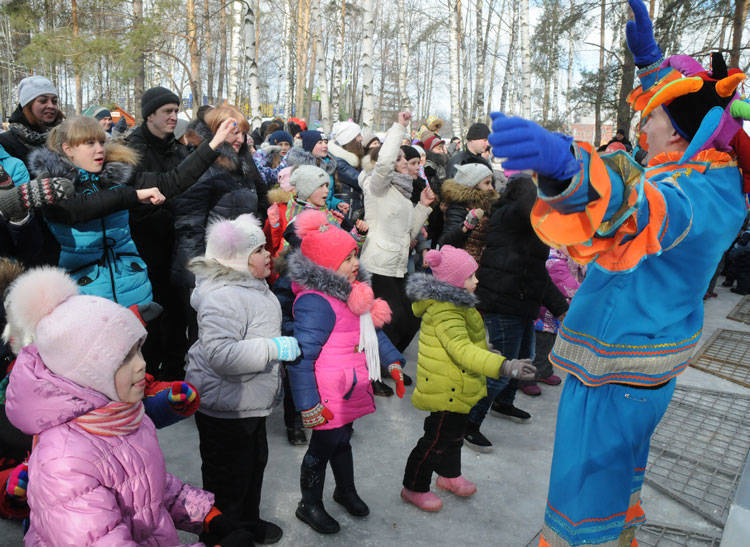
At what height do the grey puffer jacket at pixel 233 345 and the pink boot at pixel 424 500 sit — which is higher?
the grey puffer jacket at pixel 233 345

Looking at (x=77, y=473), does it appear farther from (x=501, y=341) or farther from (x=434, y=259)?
(x=501, y=341)

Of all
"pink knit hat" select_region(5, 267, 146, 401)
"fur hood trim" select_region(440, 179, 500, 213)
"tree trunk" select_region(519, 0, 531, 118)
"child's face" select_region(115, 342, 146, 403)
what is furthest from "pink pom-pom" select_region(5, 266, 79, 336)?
"tree trunk" select_region(519, 0, 531, 118)

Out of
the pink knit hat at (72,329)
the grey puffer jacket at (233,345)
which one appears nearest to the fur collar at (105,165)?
the grey puffer jacket at (233,345)

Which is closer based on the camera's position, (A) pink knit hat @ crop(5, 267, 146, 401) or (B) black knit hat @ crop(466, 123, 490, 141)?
(A) pink knit hat @ crop(5, 267, 146, 401)

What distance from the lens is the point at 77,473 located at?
1457mm

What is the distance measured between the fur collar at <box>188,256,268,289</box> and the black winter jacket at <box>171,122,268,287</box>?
1.21 meters

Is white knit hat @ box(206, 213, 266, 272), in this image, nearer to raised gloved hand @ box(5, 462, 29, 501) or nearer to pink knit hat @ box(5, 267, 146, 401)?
pink knit hat @ box(5, 267, 146, 401)

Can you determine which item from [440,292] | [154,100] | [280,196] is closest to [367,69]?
[280,196]

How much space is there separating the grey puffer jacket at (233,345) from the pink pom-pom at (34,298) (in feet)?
2.93

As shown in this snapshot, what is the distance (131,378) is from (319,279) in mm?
1273

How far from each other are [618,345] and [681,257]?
0.33 metres

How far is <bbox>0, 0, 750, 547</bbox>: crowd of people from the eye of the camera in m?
1.50

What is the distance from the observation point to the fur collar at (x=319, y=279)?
2801 millimetres

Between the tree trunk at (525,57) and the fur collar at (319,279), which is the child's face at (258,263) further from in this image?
the tree trunk at (525,57)
